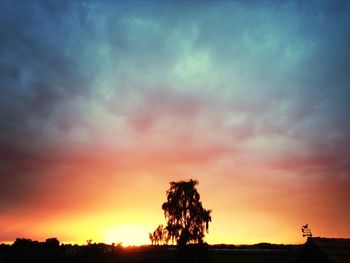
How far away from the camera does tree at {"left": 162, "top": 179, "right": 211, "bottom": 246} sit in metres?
42.8

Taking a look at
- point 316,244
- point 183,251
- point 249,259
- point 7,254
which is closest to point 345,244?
point 316,244

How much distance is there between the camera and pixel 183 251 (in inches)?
1630

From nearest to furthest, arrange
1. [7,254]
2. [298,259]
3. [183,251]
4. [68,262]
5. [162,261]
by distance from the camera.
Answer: [298,259] → [183,251] → [162,261] → [68,262] → [7,254]

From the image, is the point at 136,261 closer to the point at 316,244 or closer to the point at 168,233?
the point at 168,233

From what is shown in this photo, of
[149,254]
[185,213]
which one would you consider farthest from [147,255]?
[185,213]

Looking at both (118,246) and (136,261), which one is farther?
(118,246)

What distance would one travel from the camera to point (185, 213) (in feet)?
145

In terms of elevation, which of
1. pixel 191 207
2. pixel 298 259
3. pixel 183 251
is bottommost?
pixel 298 259

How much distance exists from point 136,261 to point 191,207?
15.4 m

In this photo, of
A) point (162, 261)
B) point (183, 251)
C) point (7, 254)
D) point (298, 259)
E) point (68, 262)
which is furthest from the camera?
point (7, 254)

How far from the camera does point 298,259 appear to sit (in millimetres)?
10312

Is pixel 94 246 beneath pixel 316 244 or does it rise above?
above

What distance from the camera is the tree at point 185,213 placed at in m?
42.8

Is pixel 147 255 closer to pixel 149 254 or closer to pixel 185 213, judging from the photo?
pixel 149 254
